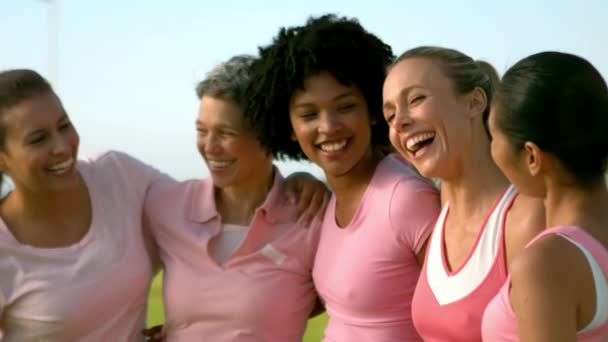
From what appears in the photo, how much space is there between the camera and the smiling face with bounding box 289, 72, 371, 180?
2799 millimetres

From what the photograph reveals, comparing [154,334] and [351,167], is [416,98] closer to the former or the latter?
[351,167]

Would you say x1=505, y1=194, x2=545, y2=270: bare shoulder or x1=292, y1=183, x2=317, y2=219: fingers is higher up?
x1=505, y1=194, x2=545, y2=270: bare shoulder

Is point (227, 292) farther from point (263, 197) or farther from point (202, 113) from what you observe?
point (202, 113)

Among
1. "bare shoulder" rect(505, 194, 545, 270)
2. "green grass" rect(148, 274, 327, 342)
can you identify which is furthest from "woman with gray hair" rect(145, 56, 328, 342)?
"green grass" rect(148, 274, 327, 342)

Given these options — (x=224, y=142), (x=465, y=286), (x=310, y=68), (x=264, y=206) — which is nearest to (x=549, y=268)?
(x=465, y=286)

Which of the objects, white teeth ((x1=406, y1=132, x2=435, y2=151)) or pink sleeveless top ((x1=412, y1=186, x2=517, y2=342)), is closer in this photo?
pink sleeveless top ((x1=412, y1=186, x2=517, y2=342))

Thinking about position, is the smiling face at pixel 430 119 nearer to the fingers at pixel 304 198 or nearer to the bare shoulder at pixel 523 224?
the bare shoulder at pixel 523 224

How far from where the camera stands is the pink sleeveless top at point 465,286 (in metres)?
2.22

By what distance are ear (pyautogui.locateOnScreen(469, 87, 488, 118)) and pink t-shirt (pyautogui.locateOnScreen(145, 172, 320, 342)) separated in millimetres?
763

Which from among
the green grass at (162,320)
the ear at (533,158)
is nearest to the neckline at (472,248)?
the ear at (533,158)

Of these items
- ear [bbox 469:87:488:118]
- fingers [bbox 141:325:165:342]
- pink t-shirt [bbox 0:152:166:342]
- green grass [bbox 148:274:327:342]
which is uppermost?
ear [bbox 469:87:488:118]

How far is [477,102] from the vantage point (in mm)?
2520

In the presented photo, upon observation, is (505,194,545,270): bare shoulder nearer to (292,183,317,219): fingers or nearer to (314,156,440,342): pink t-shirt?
(314,156,440,342): pink t-shirt

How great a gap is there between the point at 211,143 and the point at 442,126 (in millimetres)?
904
